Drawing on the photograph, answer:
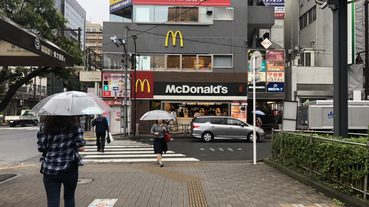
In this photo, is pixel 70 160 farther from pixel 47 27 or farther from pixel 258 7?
pixel 258 7

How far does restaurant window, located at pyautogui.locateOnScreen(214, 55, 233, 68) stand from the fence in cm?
2210

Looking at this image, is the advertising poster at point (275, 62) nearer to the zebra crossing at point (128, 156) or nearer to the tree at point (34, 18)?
the zebra crossing at point (128, 156)

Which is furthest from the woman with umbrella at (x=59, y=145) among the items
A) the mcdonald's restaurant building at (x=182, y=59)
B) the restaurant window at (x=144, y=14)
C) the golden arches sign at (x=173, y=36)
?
the restaurant window at (x=144, y=14)

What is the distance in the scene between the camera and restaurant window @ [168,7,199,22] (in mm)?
33094

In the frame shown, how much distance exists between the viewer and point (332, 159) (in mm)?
8023

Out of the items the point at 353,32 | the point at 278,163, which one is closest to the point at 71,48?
the point at 278,163

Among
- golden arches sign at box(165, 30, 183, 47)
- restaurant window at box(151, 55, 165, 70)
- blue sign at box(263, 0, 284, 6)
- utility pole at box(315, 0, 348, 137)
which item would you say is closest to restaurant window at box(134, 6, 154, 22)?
golden arches sign at box(165, 30, 183, 47)

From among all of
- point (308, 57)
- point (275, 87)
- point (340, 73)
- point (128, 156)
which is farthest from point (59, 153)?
point (308, 57)

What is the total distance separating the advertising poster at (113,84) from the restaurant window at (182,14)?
5.97m

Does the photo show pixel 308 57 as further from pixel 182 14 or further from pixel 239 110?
pixel 182 14

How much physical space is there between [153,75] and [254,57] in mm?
19228

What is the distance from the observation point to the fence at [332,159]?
275 inches

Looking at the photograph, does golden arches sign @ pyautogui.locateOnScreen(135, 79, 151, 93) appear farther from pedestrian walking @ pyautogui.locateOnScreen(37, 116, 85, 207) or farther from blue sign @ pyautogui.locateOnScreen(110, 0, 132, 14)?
pedestrian walking @ pyautogui.locateOnScreen(37, 116, 85, 207)

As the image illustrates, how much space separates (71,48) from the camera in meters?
21.9
